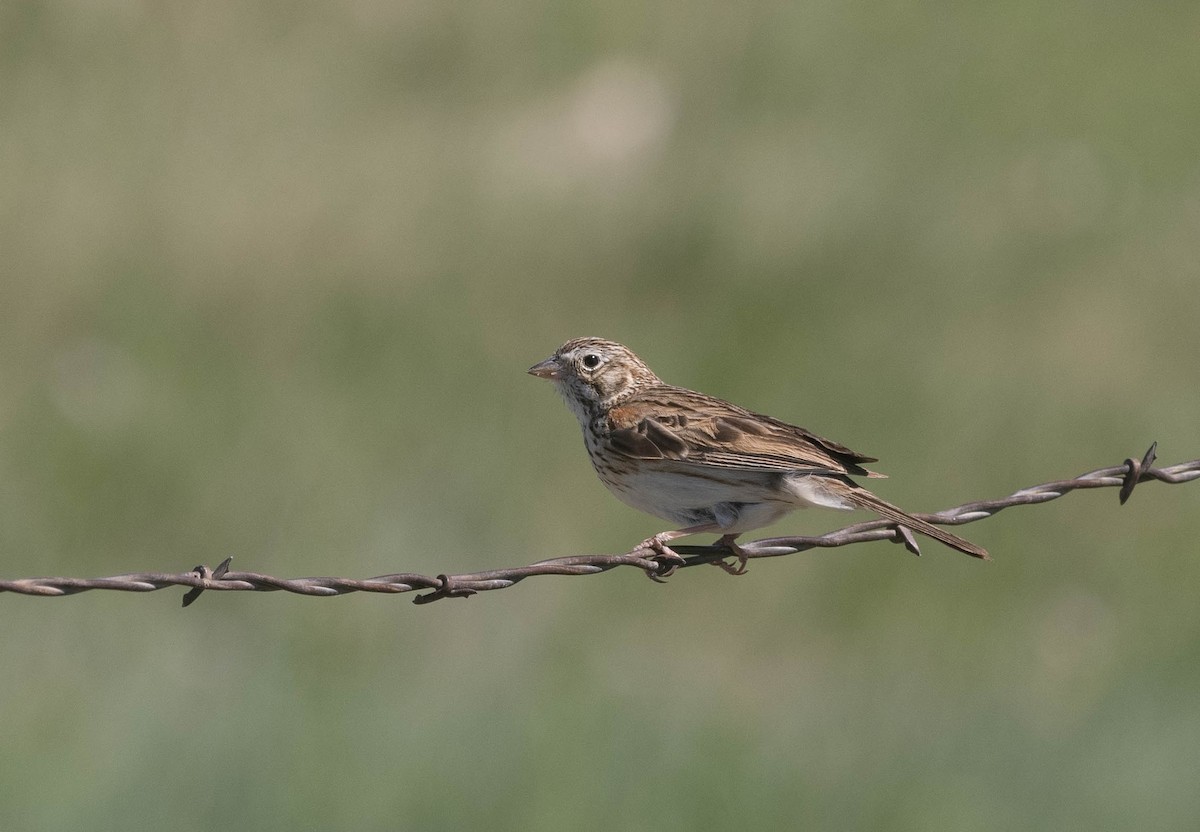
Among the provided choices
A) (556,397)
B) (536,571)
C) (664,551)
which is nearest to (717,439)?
(664,551)

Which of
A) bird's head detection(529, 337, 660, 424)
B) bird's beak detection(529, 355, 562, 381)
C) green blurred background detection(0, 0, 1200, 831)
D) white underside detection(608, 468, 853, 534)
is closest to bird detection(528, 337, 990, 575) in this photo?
white underside detection(608, 468, 853, 534)

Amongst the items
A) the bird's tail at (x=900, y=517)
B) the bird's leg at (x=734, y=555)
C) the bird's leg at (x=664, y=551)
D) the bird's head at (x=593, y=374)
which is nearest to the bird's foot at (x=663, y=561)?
the bird's leg at (x=664, y=551)

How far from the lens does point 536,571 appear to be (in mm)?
5570

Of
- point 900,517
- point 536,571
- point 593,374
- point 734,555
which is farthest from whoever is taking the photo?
point 593,374

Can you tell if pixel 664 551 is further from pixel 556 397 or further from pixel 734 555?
pixel 556 397

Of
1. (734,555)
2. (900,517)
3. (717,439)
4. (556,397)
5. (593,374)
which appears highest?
(556,397)

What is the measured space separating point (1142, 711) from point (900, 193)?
28.1 feet

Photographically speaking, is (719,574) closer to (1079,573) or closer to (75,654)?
(1079,573)

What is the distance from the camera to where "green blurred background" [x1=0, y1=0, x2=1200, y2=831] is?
28.7 ft

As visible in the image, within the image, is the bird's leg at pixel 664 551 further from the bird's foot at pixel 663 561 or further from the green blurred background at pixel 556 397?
the green blurred background at pixel 556 397

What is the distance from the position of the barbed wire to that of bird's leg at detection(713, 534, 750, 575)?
2 cm

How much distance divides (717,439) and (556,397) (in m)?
6.56

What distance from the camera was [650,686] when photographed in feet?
31.4

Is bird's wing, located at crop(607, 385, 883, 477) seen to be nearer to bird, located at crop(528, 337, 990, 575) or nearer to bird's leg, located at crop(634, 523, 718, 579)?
bird, located at crop(528, 337, 990, 575)
